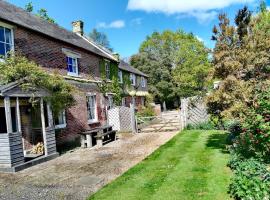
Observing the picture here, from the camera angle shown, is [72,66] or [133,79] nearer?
[72,66]

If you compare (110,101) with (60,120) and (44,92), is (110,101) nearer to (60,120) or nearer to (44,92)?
(60,120)

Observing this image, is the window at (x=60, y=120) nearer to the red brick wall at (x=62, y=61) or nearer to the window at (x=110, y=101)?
the red brick wall at (x=62, y=61)

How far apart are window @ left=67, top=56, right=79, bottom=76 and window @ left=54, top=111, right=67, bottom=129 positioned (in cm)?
317

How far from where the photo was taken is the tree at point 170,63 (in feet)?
A: 160

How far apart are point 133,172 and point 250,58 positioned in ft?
19.2

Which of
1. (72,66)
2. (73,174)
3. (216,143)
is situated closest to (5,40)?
(72,66)

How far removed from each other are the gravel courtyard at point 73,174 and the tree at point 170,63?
97.5 feet

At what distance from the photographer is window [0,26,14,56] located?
1291cm

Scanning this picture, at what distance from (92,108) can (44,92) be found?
8.25 metres

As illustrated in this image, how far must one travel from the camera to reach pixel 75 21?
2677 centimetres

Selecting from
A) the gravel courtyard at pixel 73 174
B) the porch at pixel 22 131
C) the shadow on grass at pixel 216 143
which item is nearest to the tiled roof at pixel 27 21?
the porch at pixel 22 131

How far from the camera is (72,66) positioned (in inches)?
745

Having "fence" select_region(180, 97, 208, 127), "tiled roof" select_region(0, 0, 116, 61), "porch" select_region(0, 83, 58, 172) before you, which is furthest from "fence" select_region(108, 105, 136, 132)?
"porch" select_region(0, 83, 58, 172)

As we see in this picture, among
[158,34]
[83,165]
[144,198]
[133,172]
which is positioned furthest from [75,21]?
[158,34]
